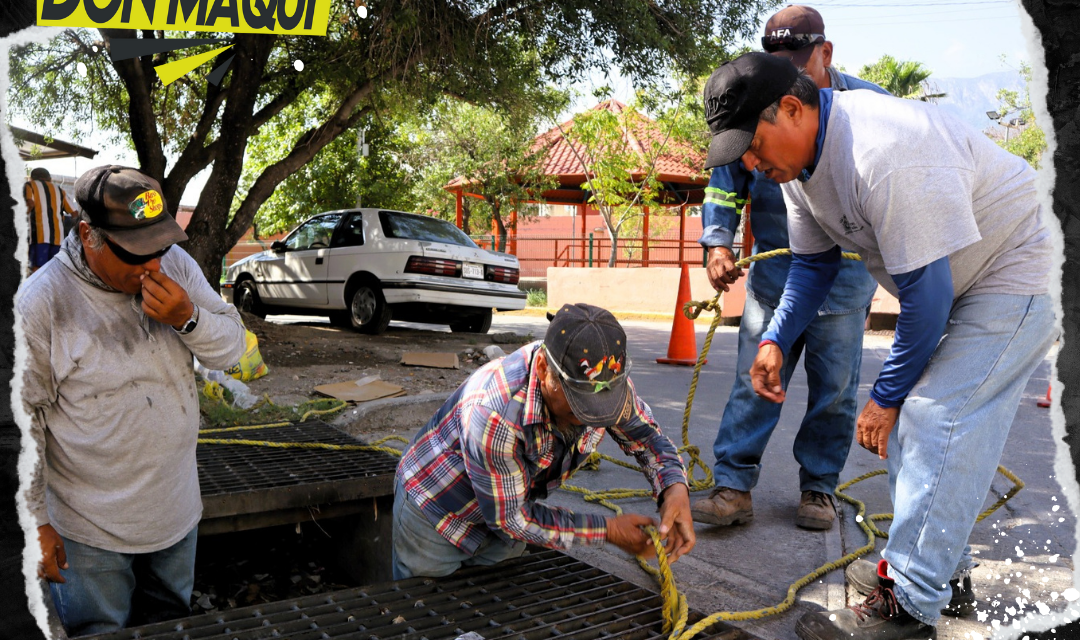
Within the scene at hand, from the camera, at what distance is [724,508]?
11.1 feet

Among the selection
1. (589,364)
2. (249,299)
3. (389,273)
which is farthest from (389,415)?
(249,299)

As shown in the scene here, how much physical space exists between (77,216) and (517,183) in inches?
785

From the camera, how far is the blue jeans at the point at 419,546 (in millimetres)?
2615

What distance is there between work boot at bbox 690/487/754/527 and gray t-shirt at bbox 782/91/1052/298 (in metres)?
1.41

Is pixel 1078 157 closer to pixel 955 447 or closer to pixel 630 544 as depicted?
pixel 955 447

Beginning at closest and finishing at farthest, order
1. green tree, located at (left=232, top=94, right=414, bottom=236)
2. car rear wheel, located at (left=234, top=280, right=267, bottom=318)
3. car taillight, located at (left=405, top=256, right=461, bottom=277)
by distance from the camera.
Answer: car taillight, located at (left=405, top=256, right=461, bottom=277)
car rear wheel, located at (left=234, top=280, right=267, bottom=318)
green tree, located at (left=232, top=94, right=414, bottom=236)

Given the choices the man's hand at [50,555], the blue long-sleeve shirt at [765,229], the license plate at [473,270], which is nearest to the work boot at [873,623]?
the blue long-sleeve shirt at [765,229]

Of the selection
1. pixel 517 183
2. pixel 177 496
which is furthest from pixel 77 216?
pixel 517 183

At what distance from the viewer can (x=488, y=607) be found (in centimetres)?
245

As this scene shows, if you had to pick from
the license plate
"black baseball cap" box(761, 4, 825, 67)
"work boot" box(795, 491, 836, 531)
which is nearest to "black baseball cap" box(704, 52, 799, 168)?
"black baseball cap" box(761, 4, 825, 67)

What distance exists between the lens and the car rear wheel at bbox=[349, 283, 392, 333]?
9.93 m

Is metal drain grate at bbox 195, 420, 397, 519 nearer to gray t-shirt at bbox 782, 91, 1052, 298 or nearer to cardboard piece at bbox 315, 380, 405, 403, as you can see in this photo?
cardboard piece at bbox 315, 380, 405, 403

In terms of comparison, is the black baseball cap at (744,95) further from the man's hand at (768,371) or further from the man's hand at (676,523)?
the man's hand at (676,523)

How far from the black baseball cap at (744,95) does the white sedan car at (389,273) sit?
7500mm
